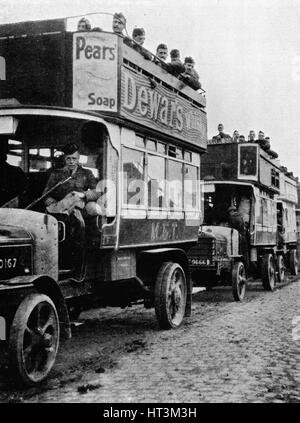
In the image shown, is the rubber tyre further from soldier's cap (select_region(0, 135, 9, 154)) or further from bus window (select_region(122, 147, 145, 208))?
soldier's cap (select_region(0, 135, 9, 154))

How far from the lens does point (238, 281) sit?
11.9 metres

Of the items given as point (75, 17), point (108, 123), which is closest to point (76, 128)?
point (108, 123)

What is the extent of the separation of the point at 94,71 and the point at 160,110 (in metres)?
1.87

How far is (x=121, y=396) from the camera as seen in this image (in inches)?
185

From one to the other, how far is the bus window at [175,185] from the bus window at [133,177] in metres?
1.07

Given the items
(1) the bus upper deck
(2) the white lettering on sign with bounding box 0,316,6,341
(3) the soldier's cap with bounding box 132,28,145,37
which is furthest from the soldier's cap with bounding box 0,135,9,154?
(3) the soldier's cap with bounding box 132,28,145,37

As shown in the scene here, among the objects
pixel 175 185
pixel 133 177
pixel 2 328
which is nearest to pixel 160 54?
pixel 175 185

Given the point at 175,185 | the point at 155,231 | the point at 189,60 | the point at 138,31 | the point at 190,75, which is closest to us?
the point at 155,231

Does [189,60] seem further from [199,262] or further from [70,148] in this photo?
[70,148]

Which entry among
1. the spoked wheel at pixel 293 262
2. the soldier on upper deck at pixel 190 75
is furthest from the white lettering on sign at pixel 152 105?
the spoked wheel at pixel 293 262

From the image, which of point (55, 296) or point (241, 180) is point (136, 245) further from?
point (241, 180)

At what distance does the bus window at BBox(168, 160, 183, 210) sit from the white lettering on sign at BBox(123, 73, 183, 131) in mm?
588

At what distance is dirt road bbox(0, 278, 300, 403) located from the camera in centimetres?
479

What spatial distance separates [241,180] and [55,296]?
951 centimetres
